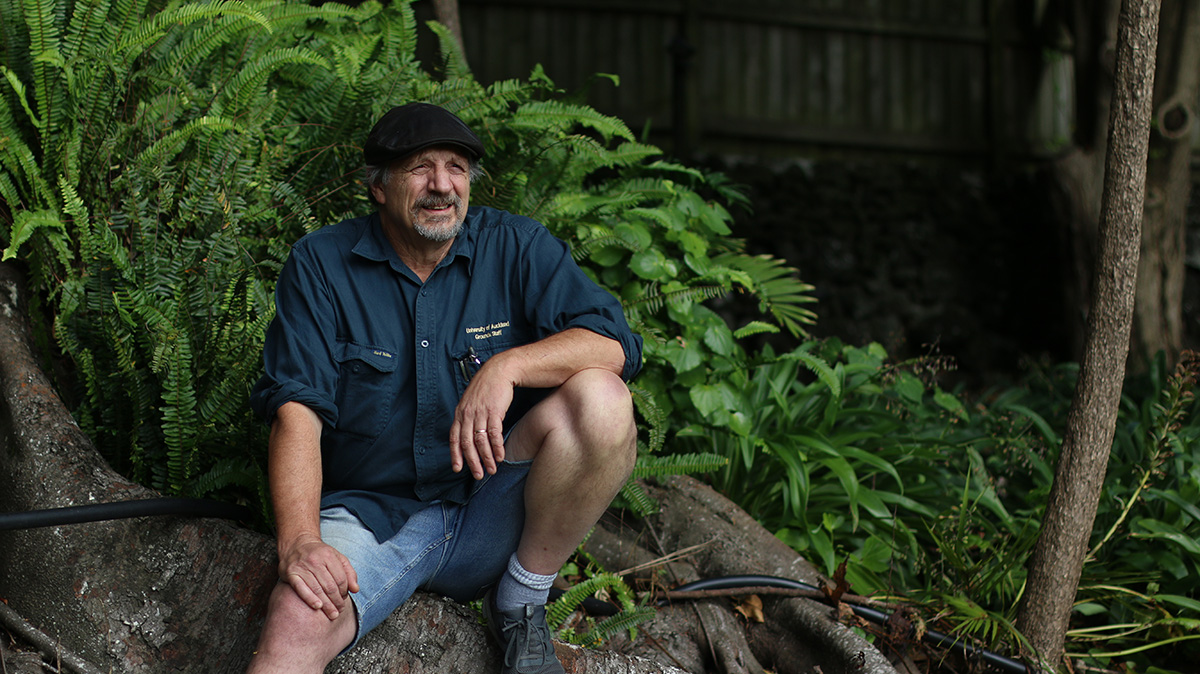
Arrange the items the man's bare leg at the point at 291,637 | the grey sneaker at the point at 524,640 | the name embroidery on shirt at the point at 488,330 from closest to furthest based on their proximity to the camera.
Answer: the man's bare leg at the point at 291,637 < the grey sneaker at the point at 524,640 < the name embroidery on shirt at the point at 488,330

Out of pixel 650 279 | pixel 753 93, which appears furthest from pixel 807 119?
pixel 650 279

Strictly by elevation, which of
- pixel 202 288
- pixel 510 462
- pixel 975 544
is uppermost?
pixel 202 288

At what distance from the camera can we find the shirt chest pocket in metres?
2.08

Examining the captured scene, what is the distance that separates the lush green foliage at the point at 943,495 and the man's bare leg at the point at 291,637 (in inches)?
67.0

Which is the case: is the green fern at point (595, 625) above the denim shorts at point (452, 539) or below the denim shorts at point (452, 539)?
below

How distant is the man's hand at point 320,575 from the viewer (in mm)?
1699

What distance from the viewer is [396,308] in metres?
2.14

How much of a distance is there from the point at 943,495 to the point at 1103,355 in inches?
42.4

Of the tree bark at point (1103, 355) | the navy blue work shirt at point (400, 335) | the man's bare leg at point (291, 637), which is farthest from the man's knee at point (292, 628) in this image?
the tree bark at point (1103, 355)

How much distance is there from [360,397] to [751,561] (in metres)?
1.47

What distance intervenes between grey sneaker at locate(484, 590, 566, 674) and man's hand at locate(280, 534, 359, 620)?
0.39 metres

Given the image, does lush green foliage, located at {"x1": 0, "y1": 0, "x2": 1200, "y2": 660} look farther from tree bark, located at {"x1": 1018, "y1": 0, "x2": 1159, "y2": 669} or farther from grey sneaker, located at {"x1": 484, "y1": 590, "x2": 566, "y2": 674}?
grey sneaker, located at {"x1": 484, "y1": 590, "x2": 566, "y2": 674}

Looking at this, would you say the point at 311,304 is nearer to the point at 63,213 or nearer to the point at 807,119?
the point at 63,213

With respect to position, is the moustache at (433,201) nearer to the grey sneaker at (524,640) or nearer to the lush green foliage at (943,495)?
the grey sneaker at (524,640)
